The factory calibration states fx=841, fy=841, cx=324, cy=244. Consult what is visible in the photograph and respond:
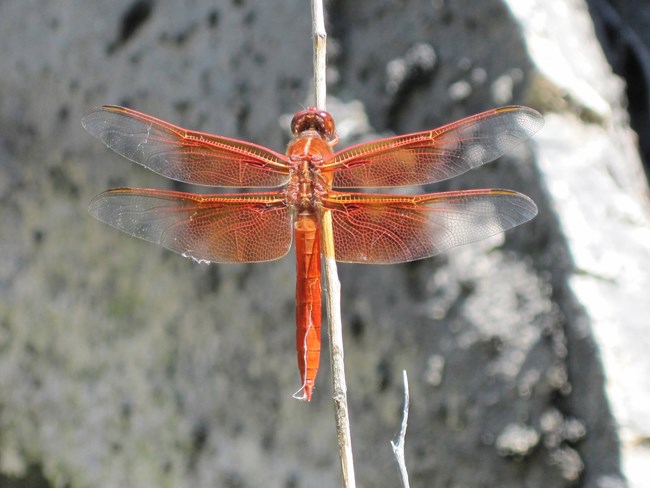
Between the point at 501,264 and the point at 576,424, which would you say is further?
the point at 501,264

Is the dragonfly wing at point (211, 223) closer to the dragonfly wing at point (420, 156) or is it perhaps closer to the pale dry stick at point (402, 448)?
the dragonfly wing at point (420, 156)

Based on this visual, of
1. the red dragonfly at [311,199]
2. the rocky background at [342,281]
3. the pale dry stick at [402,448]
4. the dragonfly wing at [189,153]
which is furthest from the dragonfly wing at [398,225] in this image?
the rocky background at [342,281]

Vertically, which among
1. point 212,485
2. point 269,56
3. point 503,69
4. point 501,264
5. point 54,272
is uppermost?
point 269,56

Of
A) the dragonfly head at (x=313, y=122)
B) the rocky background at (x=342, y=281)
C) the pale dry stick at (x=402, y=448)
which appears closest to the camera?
the pale dry stick at (x=402, y=448)

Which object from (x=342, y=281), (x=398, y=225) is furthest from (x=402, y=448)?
(x=342, y=281)

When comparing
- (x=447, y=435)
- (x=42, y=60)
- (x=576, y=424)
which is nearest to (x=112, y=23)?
(x=42, y=60)

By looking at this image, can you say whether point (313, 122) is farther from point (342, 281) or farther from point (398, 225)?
point (342, 281)

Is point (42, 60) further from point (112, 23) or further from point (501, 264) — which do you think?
point (501, 264)
